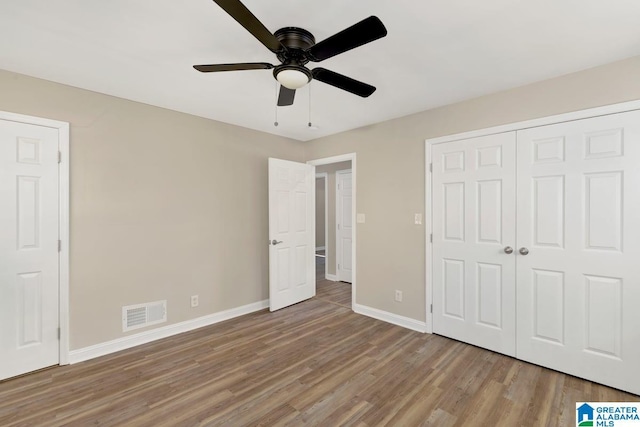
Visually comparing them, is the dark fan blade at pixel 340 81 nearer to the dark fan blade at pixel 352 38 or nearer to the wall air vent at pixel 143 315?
the dark fan blade at pixel 352 38

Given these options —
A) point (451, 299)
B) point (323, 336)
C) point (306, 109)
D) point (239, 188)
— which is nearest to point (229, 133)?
point (239, 188)

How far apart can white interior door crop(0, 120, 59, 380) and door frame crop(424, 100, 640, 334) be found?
141 inches

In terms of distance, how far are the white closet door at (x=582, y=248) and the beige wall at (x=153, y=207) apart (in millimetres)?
3061

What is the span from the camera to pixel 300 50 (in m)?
1.74

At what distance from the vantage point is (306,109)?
3.18 meters

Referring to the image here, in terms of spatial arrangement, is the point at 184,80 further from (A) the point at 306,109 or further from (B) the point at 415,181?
(B) the point at 415,181

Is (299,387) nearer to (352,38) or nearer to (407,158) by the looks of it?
(352,38)

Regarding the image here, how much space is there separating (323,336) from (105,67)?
316 centimetres

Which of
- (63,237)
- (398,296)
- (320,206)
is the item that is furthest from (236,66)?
(320,206)

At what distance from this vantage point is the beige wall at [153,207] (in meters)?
2.62

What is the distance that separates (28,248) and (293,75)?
2.63m

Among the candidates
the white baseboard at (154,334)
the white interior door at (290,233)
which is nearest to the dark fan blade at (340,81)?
the white interior door at (290,233)

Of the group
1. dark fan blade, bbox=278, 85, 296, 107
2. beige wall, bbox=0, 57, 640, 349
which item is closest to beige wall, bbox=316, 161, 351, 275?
beige wall, bbox=0, 57, 640, 349

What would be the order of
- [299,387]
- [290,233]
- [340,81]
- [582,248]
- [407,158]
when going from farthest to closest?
[290,233] < [407,158] < [582,248] < [299,387] < [340,81]
